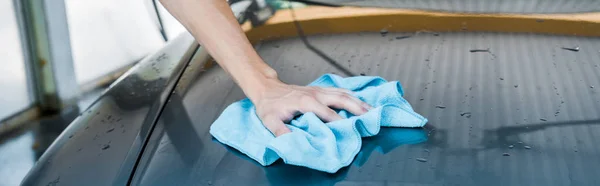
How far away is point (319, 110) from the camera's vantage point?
4.14ft

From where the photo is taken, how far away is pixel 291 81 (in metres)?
1.54

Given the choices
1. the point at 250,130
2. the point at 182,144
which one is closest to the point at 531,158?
the point at 250,130

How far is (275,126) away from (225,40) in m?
0.25

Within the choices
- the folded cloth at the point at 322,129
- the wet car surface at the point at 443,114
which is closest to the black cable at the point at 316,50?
the wet car surface at the point at 443,114

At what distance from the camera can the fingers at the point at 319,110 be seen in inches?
49.3

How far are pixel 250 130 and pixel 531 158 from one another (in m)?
0.49

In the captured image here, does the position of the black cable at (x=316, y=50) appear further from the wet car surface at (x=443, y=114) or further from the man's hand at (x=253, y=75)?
the man's hand at (x=253, y=75)

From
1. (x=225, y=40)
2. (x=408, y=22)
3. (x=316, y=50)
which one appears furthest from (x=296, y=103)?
(x=408, y=22)

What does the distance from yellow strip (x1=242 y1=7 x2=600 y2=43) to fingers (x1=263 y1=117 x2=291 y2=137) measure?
52 centimetres

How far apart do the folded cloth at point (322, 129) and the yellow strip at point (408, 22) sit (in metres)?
0.38

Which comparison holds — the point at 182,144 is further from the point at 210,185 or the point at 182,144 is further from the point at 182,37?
the point at 182,37

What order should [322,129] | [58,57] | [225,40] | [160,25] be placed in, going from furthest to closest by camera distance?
[160,25] < [58,57] < [225,40] < [322,129]

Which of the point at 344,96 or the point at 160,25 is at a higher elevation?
the point at 160,25

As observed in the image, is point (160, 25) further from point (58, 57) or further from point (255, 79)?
point (255, 79)
